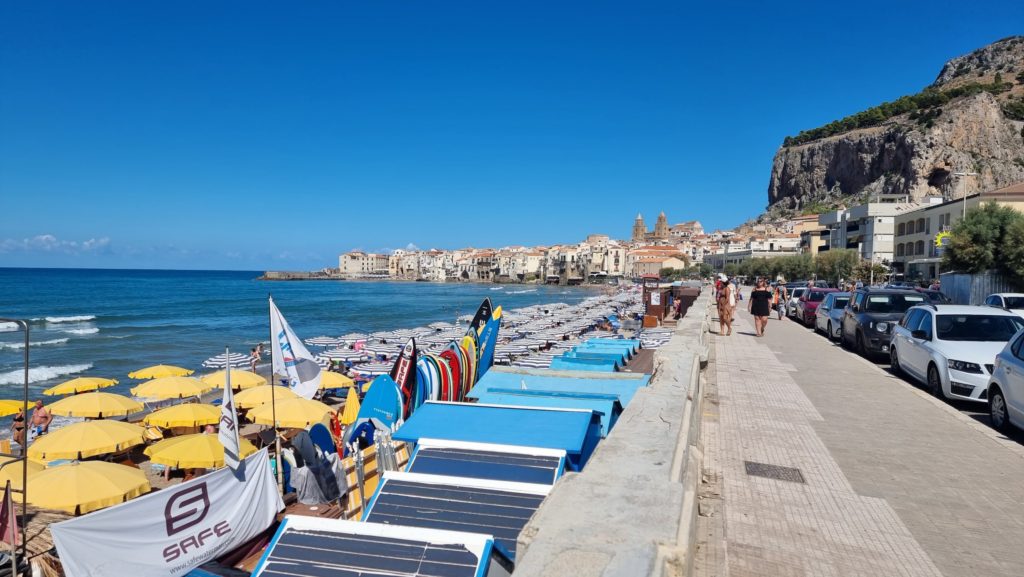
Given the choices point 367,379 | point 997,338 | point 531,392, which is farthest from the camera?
point 367,379

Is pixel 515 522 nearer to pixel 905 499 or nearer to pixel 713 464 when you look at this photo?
pixel 713 464

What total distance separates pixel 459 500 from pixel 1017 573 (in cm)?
319

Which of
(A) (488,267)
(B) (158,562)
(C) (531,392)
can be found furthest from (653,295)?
(A) (488,267)

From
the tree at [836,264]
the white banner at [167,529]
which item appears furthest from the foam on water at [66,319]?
the tree at [836,264]

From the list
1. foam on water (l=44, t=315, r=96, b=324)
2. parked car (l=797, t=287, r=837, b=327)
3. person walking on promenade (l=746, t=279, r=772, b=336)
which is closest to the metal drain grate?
person walking on promenade (l=746, t=279, r=772, b=336)

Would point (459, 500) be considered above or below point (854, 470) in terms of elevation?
above

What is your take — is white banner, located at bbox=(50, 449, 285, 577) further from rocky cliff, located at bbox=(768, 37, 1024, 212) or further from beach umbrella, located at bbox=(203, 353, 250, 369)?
rocky cliff, located at bbox=(768, 37, 1024, 212)

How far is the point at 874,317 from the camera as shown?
1239 cm

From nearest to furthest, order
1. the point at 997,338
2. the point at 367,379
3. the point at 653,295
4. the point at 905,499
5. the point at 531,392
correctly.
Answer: the point at 905,499, the point at 531,392, the point at 997,338, the point at 367,379, the point at 653,295

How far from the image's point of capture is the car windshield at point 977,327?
8.84 m

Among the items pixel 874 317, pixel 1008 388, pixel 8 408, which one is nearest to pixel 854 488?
pixel 1008 388

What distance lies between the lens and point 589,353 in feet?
37.2

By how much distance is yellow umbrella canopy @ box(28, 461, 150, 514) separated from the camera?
Result: 25.0 feet

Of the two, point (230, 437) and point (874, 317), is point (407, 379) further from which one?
point (874, 317)
